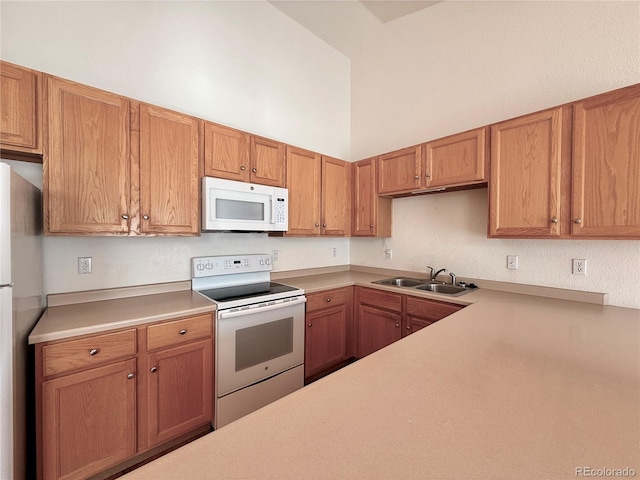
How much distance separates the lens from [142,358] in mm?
1493

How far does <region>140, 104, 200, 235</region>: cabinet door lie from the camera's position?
68.4 inches

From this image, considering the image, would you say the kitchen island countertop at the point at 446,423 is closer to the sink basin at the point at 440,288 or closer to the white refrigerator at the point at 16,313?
the white refrigerator at the point at 16,313

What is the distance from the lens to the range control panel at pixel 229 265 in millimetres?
2195

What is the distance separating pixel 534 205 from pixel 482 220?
0.57 metres

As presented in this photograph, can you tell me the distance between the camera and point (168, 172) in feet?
5.98

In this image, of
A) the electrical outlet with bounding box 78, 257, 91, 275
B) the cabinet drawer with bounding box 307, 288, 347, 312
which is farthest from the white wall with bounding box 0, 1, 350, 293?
the cabinet drawer with bounding box 307, 288, 347, 312

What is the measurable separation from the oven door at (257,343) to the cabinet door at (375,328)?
0.69 metres

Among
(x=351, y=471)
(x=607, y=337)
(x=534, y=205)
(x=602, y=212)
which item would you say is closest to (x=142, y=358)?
(x=351, y=471)

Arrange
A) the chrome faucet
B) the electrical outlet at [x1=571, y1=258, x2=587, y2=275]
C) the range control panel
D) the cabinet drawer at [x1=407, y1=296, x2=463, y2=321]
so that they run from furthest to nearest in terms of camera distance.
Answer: the chrome faucet → the range control panel → the cabinet drawer at [x1=407, y1=296, x2=463, y2=321] → the electrical outlet at [x1=571, y1=258, x2=587, y2=275]

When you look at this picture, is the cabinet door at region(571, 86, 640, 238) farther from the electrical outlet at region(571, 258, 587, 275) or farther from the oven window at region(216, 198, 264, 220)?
the oven window at region(216, 198, 264, 220)

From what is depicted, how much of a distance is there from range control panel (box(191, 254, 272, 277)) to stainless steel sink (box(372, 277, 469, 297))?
115 centimetres

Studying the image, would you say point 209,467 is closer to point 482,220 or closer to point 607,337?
point 607,337

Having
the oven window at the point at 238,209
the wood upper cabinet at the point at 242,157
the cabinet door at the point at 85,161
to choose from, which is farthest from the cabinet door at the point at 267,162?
the cabinet door at the point at 85,161

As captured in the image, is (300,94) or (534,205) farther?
(300,94)
